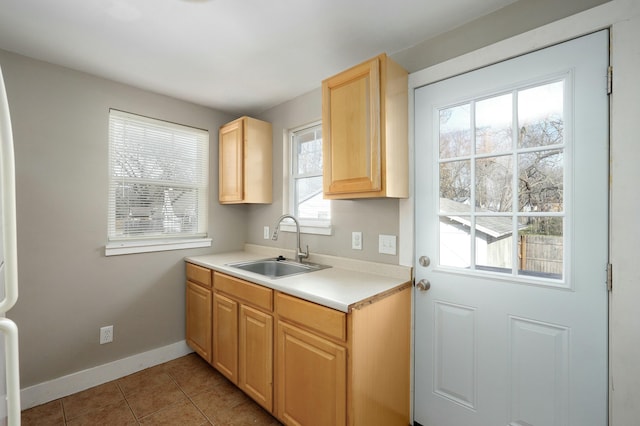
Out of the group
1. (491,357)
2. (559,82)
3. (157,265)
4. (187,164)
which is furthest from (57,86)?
(491,357)

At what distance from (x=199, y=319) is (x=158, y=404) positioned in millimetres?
648

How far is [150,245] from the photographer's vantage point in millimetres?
2486

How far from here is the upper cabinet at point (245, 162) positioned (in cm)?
267

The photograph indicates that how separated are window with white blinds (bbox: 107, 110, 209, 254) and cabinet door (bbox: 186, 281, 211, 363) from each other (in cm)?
57

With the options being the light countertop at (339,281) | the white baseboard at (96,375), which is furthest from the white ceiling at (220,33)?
the white baseboard at (96,375)

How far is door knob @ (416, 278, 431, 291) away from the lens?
5.69ft

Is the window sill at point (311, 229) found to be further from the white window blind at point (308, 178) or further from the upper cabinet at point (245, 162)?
the upper cabinet at point (245, 162)

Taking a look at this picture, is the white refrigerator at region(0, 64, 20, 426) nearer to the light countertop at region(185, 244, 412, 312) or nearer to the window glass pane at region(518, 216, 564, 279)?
the light countertop at region(185, 244, 412, 312)

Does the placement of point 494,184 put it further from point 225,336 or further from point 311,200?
point 225,336

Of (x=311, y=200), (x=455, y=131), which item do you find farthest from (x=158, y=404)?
(x=455, y=131)

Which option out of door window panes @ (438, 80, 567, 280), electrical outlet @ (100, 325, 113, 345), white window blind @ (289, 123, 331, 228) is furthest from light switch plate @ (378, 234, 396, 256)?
electrical outlet @ (100, 325, 113, 345)

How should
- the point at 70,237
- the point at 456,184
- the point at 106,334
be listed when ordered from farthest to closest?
the point at 106,334 → the point at 70,237 → the point at 456,184

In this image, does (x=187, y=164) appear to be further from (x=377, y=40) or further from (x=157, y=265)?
(x=377, y=40)

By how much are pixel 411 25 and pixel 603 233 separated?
138 cm
